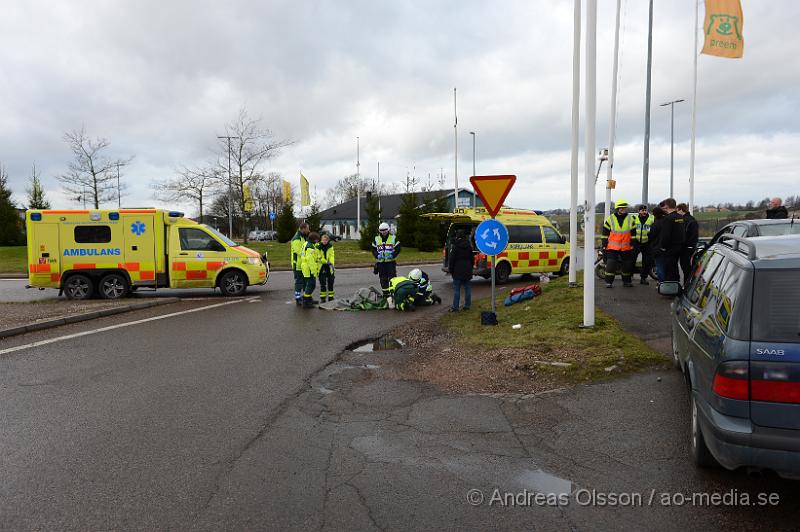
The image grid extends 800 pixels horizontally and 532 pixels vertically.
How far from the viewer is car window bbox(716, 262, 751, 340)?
319cm

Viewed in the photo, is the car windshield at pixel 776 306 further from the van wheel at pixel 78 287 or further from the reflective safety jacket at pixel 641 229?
the van wheel at pixel 78 287

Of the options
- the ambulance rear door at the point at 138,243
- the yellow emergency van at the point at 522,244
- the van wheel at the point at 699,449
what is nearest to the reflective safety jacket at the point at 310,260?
the ambulance rear door at the point at 138,243

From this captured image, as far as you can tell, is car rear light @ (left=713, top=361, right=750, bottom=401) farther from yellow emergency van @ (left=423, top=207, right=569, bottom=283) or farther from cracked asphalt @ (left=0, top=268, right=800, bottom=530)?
yellow emergency van @ (left=423, top=207, right=569, bottom=283)

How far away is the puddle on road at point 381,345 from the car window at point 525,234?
8.16m

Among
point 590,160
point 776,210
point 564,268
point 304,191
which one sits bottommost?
point 564,268

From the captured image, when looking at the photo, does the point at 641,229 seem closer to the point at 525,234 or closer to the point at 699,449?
the point at 525,234

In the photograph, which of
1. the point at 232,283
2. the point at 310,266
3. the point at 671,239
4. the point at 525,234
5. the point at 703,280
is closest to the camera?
the point at 703,280

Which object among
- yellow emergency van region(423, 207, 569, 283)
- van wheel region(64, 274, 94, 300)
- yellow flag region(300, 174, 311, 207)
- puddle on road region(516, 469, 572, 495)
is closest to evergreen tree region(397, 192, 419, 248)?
yellow flag region(300, 174, 311, 207)

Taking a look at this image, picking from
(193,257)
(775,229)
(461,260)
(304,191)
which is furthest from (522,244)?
(304,191)

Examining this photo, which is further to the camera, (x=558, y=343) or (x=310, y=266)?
→ (x=310, y=266)

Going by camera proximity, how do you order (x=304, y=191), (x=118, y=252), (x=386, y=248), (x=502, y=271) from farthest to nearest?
(x=304, y=191) → (x=502, y=271) → (x=118, y=252) → (x=386, y=248)

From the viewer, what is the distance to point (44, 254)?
13.4 meters

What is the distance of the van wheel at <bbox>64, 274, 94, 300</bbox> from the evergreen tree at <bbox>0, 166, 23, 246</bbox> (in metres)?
31.4

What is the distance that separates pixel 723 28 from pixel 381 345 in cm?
1787
